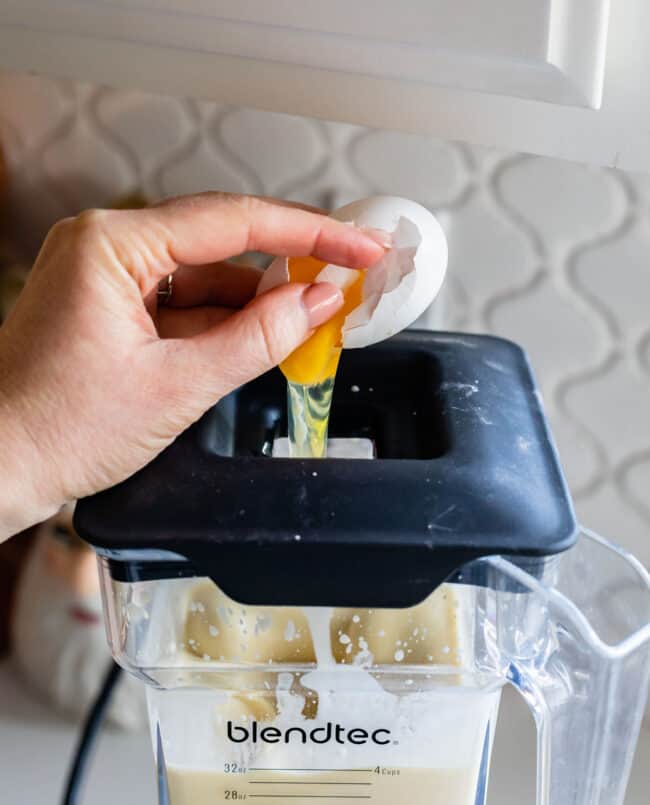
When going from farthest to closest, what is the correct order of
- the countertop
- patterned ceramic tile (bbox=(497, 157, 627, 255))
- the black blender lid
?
the countertop < patterned ceramic tile (bbox=(497, 157, 627, 255)) < the black blender lid

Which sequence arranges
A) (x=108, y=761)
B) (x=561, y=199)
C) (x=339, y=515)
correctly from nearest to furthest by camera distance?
1. (x=339, y=515)
2. (x=561, y=199)
3. (x=108, y=761)

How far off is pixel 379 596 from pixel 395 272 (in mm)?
122

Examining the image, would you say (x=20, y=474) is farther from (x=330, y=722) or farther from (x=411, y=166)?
(x=411, y=166)

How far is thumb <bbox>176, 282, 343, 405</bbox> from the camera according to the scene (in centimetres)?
43

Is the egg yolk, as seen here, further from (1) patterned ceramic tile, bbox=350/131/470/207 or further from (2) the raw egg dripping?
(1) patterned ceramic tile, bbox=350/131/470/207

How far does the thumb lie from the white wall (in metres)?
0.26

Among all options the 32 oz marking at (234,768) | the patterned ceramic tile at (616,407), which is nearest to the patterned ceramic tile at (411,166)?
the patterned ceramic tile at (616,407)

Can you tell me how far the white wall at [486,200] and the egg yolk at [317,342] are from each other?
224 mm

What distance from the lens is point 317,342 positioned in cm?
45

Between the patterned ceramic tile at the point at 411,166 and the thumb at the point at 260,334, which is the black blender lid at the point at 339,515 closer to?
the thumb at the point at 260,334

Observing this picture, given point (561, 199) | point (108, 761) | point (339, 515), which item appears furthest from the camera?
point (108, 761)

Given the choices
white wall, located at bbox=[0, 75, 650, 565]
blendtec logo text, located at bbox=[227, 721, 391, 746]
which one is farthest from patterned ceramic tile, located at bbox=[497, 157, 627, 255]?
→ blendtec logo text, located at bbox=[227, 721, 391, 746]

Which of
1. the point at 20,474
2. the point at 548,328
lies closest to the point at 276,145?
the point at 548,328

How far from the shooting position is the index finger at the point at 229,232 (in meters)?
0.44
